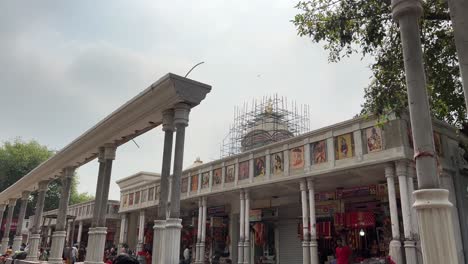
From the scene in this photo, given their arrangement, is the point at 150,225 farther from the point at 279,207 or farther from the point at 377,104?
the point at 377,104

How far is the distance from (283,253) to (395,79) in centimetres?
1517

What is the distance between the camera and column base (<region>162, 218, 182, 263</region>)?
8375 mm

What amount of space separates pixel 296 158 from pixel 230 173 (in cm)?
527

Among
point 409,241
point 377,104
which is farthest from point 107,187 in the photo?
point 409,241

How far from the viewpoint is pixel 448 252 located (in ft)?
11.6

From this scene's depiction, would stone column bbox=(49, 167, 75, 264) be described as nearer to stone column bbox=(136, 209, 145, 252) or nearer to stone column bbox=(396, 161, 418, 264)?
stone column bbox=(396, 161, 418, 264)

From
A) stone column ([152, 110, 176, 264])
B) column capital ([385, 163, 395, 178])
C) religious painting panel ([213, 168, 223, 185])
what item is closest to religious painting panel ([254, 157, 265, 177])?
religious painting panel ([213, 168, 223, 185])

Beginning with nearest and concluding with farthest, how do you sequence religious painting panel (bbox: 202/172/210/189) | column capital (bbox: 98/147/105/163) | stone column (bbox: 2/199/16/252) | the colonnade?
the colonnade, column capital (bbox: 98/147/105/163), religious painting panel (bbox: 202/172/210/189), stone column (bbox: 2/199/16/252)

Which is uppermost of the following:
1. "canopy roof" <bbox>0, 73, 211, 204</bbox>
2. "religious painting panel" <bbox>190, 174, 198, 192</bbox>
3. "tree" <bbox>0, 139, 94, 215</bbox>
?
"tree" <bbox>0, 139, 94, 215</bbox>

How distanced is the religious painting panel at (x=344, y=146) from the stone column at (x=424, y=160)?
12.0m

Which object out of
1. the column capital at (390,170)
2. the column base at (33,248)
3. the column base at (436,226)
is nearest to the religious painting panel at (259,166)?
the column capital at (390,170)

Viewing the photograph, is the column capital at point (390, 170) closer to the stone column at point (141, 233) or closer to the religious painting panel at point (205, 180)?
the religious painting panel at point (205, 180)

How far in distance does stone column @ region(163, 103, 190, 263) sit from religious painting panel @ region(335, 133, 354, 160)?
8977mm

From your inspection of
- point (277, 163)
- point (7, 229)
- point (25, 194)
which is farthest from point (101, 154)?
point (7, 229)
